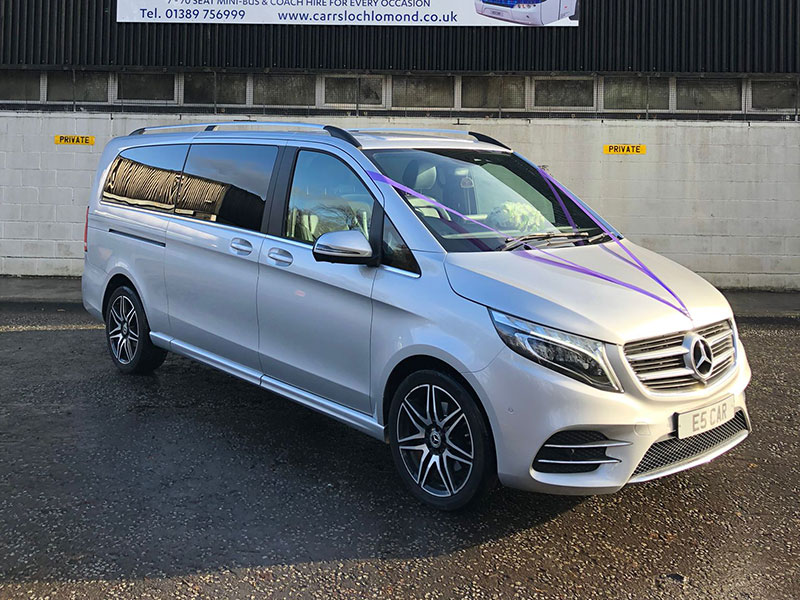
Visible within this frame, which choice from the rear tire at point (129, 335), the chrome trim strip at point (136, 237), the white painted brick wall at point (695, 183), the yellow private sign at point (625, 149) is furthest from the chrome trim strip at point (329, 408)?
the yellow private sign at point (625, 149)

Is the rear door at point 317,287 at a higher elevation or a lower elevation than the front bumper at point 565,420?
higher

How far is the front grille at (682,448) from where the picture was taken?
3.58m

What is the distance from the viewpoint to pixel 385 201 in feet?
14.1

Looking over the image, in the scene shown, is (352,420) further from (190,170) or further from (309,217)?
(190,170)

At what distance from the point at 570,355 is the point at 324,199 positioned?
1.84 meters

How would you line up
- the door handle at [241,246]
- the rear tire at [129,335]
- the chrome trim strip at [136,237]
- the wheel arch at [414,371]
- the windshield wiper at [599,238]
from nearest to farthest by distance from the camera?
the wheel arch at [414,371] → the windshield wiper at [599,238] → the door handle at [241,246] → the chrome trim strip at [136,237] → the rear tire at [129,335]

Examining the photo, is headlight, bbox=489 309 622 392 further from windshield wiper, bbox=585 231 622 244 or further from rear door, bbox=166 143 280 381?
rear door, bbox=166 143 280 381


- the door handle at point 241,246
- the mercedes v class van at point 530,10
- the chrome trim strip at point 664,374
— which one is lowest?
the chrome trim strip at point 664,374

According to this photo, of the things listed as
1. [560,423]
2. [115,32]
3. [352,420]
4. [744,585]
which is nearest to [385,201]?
[352,420]

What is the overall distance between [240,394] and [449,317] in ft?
8.89

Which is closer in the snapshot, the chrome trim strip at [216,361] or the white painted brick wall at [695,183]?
the chrome trim strip at [216,361]

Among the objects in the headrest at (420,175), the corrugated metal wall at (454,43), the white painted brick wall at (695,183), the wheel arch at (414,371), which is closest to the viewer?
the wheel arch at (414,371)

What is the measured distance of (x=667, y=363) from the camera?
3.64 metres

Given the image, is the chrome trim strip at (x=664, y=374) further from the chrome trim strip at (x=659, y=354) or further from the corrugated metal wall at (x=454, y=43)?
the corrugated metal wall at (x=454, y=43)
